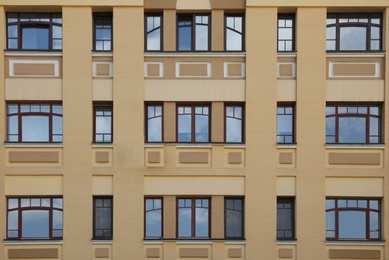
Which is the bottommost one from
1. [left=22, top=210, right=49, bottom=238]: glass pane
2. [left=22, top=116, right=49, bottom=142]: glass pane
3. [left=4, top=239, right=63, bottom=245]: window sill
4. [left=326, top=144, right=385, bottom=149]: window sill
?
[left=4, top=239, right=63, bottom=245]: window sill

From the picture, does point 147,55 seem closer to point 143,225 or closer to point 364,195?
point 143,225

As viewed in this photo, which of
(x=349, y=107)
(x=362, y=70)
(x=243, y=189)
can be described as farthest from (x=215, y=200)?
(x=362, y=70)

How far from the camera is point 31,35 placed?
15547 mm

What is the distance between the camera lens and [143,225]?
15062 mm

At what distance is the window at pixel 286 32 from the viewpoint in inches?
611

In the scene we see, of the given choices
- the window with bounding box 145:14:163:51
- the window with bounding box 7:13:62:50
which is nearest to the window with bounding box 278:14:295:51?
the window with bounding box 145:14:163:51

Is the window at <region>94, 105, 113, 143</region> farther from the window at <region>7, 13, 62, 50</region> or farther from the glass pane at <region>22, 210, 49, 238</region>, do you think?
the glass pane at <region>22, 210, 49, 238</region>

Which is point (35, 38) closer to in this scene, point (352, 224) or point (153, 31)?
point (153, 31)

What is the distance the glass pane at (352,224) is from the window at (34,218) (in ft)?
29.4

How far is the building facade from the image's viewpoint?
15.0 meters

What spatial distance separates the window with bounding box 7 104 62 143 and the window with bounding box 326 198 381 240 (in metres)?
9.04

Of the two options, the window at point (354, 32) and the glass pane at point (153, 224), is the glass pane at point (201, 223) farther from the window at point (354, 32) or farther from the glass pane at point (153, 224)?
the window at point (354, 32)

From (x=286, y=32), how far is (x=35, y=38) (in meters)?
8.17

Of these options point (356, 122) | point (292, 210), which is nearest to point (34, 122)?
point (292, 210)
